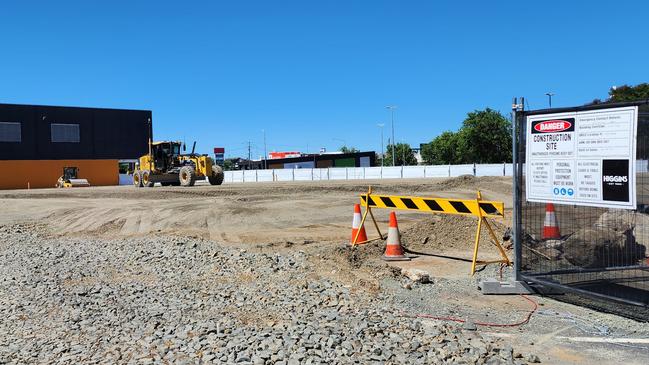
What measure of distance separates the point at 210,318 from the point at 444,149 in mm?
81700

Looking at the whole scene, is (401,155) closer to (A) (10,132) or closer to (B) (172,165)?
(A) (10,132)

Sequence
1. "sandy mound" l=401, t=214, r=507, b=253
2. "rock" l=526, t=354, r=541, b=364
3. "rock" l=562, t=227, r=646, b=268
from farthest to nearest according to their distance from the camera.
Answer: "sandy mound" l=401, t=214, r=507, b=253 → "rock" l=562, t=227, r=646, b=268 → "rock" l=526, t=354, r=541, b=364

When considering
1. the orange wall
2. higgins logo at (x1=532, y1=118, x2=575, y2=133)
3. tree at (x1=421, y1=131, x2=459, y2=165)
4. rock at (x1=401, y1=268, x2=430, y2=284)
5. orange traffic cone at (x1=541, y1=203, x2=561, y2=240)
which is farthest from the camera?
tree at (x1=421, y1=131, x2=459, y2=165)

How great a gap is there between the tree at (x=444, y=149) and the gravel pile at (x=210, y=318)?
7399cm

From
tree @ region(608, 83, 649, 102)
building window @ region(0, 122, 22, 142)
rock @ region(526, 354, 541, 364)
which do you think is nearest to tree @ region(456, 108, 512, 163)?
tree @ region(608, 83, 649, 102)

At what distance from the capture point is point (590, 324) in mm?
5777

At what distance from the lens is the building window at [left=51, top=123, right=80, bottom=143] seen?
55344mm

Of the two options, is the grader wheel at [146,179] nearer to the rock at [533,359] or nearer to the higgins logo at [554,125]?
the higgins logo at [554,125]

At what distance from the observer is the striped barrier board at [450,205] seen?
848cm

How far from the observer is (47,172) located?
2149 inches

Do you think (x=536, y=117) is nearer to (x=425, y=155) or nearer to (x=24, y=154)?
(x=24, y=154)

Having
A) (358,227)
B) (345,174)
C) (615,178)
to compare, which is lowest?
(358,227)

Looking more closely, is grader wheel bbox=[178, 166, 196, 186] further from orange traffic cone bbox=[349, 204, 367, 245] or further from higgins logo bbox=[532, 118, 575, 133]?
higgins logo bbox=[532, 118, 575, 133]

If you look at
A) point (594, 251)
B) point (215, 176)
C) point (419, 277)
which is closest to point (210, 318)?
point (419, 277)
